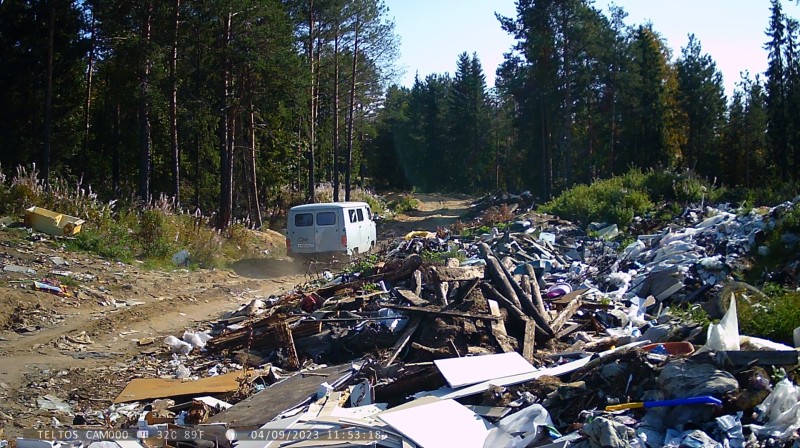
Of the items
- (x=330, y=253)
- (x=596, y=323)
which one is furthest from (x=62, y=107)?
(x=596, y=323)

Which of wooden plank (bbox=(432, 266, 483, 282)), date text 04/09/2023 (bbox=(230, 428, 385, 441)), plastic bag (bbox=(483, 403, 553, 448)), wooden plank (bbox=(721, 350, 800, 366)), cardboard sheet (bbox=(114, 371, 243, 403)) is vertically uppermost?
wooden plank (bbox=(432, 266, 483, 282))

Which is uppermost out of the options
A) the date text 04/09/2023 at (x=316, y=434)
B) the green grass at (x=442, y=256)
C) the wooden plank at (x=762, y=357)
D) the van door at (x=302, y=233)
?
the van door at (x=302, y=233)

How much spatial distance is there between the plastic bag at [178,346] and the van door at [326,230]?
871cm

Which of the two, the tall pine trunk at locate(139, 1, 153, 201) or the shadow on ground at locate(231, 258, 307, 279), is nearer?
the shadow on ground at locate(231, 258, 307, 279)

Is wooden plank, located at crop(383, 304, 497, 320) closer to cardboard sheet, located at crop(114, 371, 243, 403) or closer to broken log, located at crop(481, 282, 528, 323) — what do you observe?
broken log, located at crop(481, 282, 528, 323)

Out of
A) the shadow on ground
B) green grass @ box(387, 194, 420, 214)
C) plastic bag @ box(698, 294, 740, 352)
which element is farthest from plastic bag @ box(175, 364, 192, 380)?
green grass @ box(387, 194, 420, 214)

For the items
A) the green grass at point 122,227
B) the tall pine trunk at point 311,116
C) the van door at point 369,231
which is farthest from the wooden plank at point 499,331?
the tall pine trunk at point 311,116

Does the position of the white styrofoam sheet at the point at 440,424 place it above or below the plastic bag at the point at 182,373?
above

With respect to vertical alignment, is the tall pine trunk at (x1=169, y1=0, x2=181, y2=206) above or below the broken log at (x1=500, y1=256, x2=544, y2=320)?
above

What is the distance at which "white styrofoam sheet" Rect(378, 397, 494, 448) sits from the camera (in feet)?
17.4

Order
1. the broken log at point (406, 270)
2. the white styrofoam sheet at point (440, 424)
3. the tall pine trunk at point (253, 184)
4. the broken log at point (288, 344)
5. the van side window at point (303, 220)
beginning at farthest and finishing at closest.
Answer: the tall pine trunk at point (253, 184) → the van side window at point (303, 220) → the broken log at point (406, 270) → the broken log at point (288, 344) → the white styrofoam sheet at point (440, 424)

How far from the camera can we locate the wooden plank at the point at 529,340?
25.1 ft

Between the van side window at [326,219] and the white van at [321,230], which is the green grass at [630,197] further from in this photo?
the van side window at [326,219]

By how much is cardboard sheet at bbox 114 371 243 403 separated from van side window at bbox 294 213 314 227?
10.6 m
